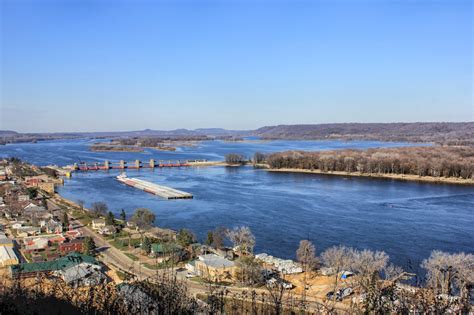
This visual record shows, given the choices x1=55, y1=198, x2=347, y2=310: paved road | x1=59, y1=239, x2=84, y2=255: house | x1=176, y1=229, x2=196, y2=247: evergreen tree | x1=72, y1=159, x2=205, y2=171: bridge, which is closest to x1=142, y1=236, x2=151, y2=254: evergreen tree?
x1=55, y1=198, x2=347, y2=310: paved road

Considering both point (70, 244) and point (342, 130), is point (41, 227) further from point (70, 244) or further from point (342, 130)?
point (342, 130)

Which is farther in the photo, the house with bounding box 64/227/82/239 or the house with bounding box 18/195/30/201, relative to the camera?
the house with bounding box 18/195/30/201

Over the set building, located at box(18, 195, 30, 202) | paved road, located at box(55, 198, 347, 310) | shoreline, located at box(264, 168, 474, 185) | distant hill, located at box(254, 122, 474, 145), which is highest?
distant hill, located at box(254, 122, 474, 145)

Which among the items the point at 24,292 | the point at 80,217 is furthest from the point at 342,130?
the point at 24,292

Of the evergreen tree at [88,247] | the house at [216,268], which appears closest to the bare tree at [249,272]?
the house at [216,268]

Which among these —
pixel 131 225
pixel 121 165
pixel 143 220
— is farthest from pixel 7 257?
pixel 121 165

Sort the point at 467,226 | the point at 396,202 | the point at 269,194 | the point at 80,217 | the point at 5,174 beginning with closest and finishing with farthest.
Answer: the point at 467,226
the point at 80,217
the point at 396,202
the point at 269,194
the point at 5,174

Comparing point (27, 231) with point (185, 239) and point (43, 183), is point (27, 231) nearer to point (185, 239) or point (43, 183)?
point (185, 239)

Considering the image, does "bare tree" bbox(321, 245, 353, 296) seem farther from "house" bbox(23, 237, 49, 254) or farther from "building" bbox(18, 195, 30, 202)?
"building" bbox(18, 195, 30, 202)
